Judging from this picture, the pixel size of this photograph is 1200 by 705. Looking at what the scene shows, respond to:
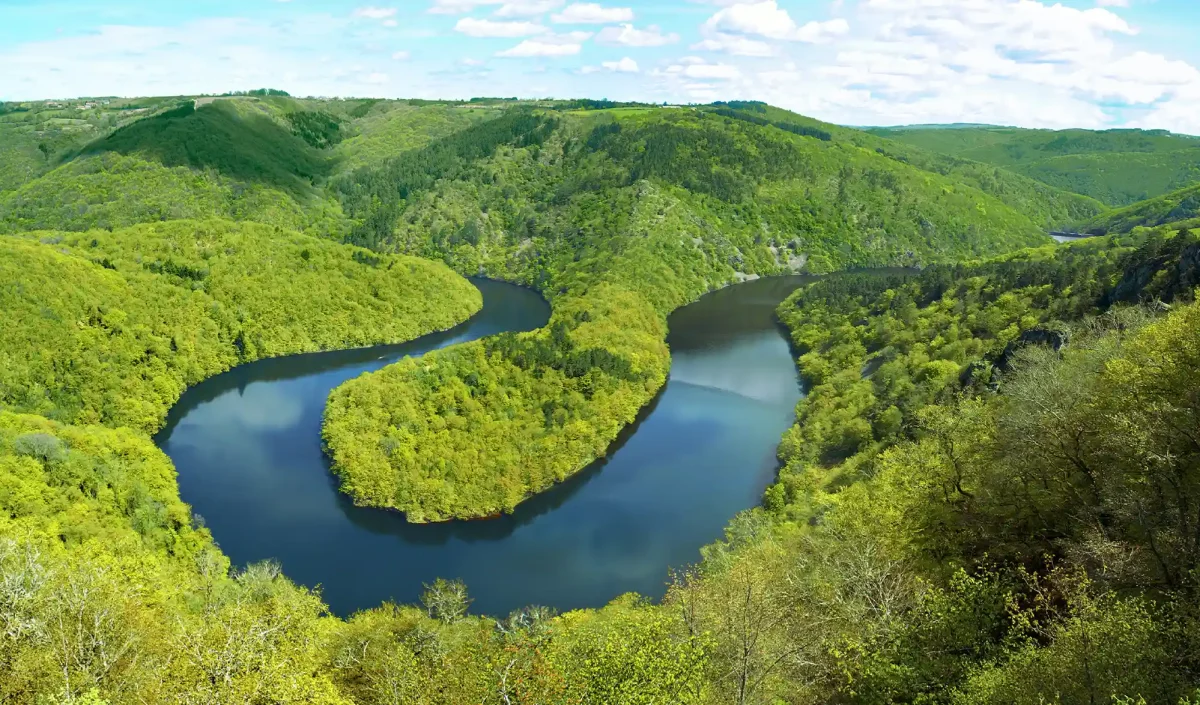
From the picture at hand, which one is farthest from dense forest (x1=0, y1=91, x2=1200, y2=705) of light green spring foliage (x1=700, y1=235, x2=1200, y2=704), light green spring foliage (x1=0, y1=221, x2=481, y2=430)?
light green spring foliage (x1=0, y1=221, x2=481, y2=430)

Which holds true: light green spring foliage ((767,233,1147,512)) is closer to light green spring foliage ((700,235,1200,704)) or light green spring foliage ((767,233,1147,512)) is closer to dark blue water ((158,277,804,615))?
dark blue water ((158,277,804,615))

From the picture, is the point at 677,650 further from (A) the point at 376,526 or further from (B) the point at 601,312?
(B) the point at 601,312

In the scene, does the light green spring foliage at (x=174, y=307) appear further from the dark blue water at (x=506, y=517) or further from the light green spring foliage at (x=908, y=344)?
the light green spring foliage at (x=908, y=344)

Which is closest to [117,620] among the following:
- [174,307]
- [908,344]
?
[908,344]

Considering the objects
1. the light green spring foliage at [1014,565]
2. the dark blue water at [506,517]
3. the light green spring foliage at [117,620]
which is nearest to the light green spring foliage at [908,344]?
the dark blue water at [506,517]

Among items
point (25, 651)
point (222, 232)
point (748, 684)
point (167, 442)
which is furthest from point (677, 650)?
point (222, 232)
